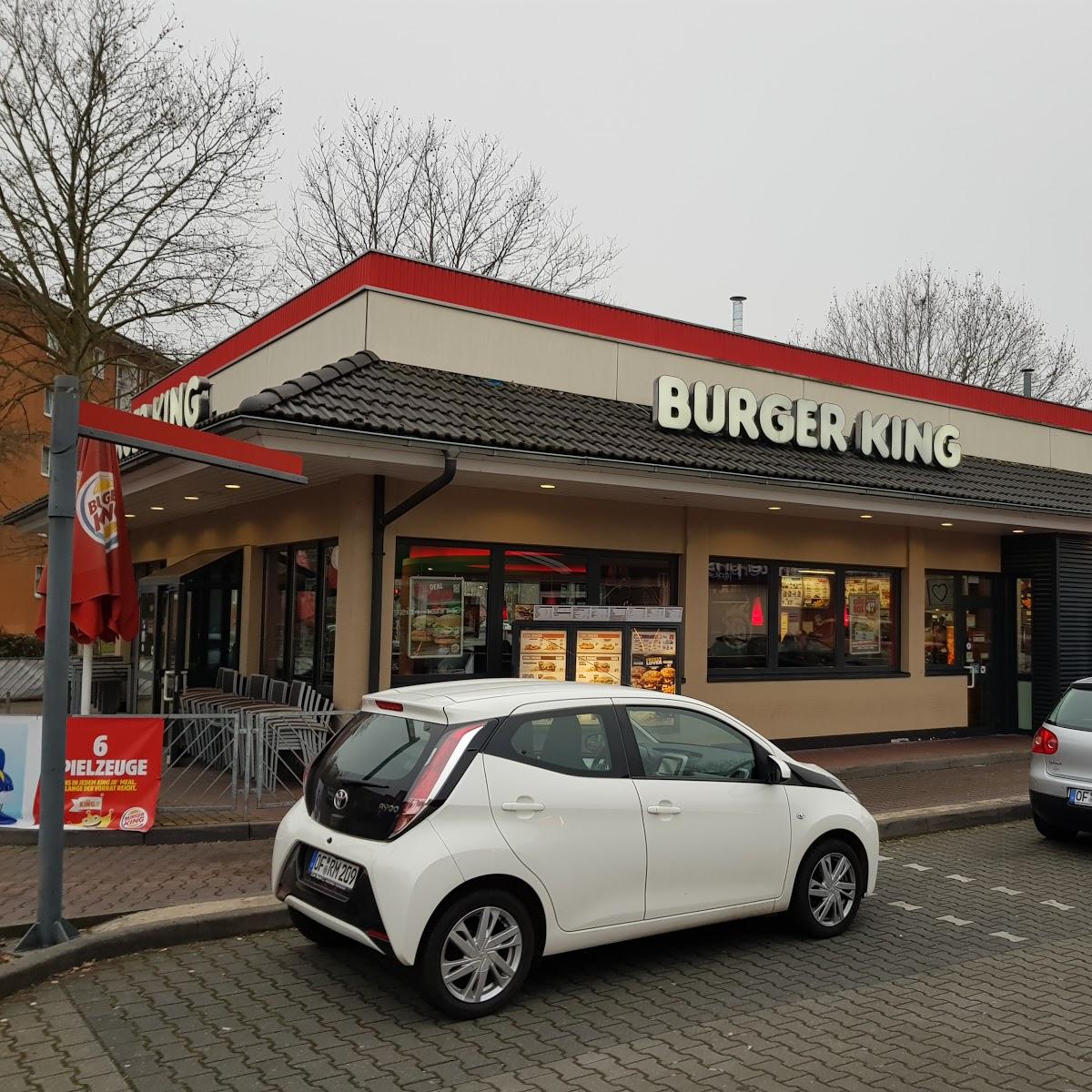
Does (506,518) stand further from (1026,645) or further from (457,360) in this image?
(1026,645)

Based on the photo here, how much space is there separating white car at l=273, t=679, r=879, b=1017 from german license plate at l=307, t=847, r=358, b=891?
1cm

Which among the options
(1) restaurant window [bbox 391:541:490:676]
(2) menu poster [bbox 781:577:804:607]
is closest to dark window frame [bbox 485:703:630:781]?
(1) restaurant window [bbox 391:541:490:676]

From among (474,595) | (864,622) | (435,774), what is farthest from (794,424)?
(435,774)

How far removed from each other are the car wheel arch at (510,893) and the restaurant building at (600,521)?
4.82 m

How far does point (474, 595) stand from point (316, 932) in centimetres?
588

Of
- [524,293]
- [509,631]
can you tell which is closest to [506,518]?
[509,631]

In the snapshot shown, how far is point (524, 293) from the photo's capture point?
12.5 meters

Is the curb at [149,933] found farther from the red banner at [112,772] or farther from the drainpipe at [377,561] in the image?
the drainpipe at [377,561]

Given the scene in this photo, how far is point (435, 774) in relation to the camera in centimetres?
486

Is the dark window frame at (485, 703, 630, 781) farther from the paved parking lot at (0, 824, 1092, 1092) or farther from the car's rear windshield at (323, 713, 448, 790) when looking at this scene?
the paved parking lot at (0, 824, 1092, 1092)

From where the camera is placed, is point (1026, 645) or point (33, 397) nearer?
point (1026, 645)

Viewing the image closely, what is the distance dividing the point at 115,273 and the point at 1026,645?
22125 mm

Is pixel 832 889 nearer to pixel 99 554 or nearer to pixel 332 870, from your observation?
pixel 332 870

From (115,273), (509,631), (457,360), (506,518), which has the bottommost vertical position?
(509,631)
